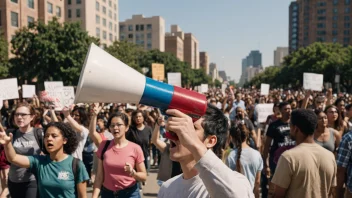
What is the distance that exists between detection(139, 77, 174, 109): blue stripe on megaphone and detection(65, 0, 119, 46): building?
60.9 metres

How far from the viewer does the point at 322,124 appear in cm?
502

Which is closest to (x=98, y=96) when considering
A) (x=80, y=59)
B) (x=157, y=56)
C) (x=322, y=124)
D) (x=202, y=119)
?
(x=202, y=119)

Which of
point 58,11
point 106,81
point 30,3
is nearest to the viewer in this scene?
point 106,81

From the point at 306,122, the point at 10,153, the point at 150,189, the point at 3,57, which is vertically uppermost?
the point at 3,57

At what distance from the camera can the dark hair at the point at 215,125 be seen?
194 centimetres

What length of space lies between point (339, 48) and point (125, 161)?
57.9m

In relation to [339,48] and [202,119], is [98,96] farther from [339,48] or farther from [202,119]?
[339,48]

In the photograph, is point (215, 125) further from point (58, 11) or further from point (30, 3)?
point (58, 11)

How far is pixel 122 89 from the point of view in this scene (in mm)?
1618

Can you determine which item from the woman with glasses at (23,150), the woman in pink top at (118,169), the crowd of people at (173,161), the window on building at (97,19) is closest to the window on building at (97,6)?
the window on building at (97,19)

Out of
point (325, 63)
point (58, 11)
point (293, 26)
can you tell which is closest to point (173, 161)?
point (58, 11)

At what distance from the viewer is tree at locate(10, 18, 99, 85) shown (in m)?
29.3

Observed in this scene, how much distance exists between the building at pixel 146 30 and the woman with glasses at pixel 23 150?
4125 inches

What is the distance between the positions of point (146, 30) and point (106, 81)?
111 meters
